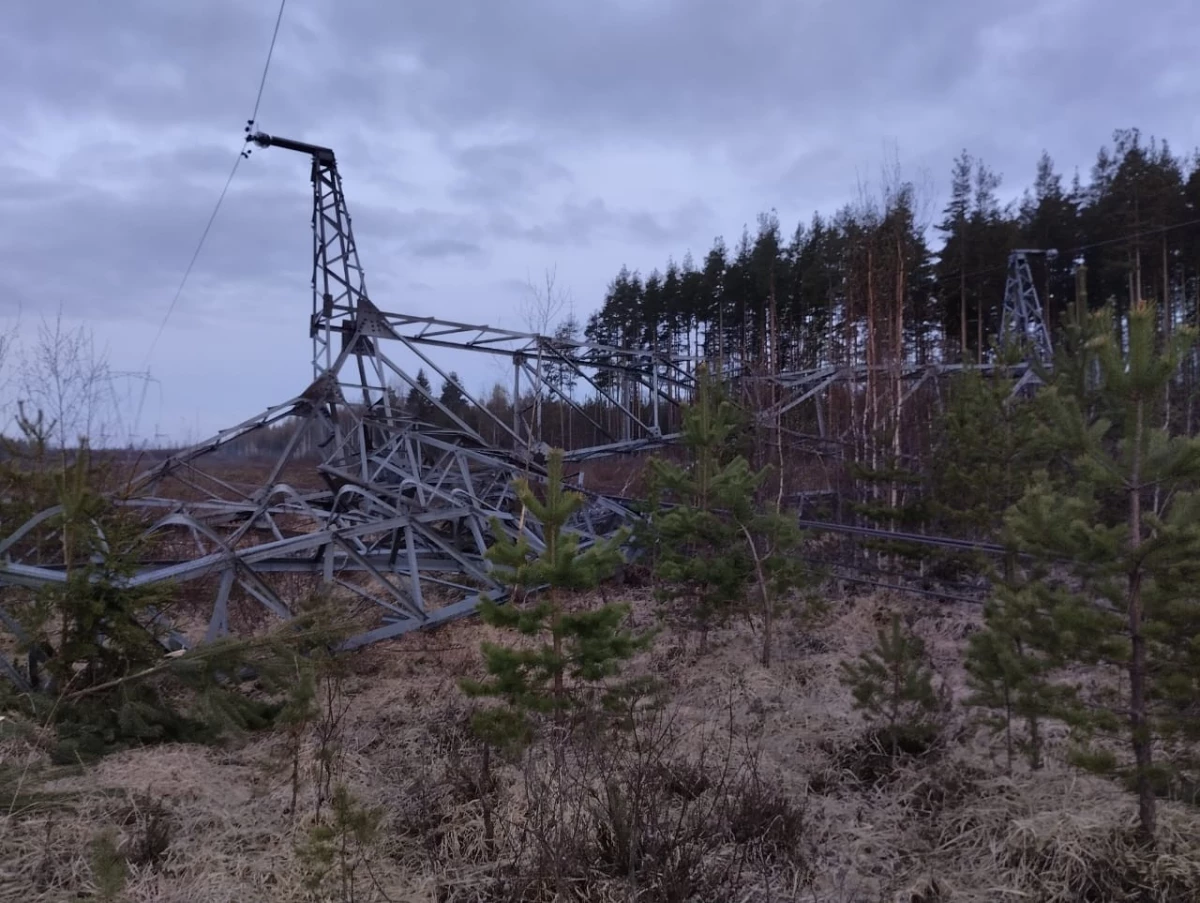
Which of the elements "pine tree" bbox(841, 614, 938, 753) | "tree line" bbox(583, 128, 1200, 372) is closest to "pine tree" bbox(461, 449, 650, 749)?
"pine tree" bbox(841, 614, 938, 753)

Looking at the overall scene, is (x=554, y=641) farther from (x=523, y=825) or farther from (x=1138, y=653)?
(x=1138, y=653)

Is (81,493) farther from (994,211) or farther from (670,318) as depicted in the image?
(994,211)

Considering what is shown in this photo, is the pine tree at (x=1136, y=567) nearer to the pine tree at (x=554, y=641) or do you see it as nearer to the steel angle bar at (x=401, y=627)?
the pine tree at (x=554, y=641)

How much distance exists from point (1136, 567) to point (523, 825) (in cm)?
305

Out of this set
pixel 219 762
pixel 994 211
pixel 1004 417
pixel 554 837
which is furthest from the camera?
pixel 994 211

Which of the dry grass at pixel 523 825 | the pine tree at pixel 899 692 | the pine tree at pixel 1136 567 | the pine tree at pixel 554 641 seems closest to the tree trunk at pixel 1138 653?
the pine tree at pixel 1136 567

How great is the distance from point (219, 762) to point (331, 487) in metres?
6.24

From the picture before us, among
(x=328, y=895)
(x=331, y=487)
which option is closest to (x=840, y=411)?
(x=331, y=487)

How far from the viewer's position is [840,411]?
15.4 meters

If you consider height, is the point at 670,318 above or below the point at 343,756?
above

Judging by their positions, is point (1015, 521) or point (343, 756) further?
point (343, 756)

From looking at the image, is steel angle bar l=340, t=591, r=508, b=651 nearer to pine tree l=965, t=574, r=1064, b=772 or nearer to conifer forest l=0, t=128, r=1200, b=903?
conifer forest l=0, t=128, r=1200, b=903

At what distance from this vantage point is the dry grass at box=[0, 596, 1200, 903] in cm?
357

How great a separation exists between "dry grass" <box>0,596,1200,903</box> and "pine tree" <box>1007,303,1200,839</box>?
1.40ft
